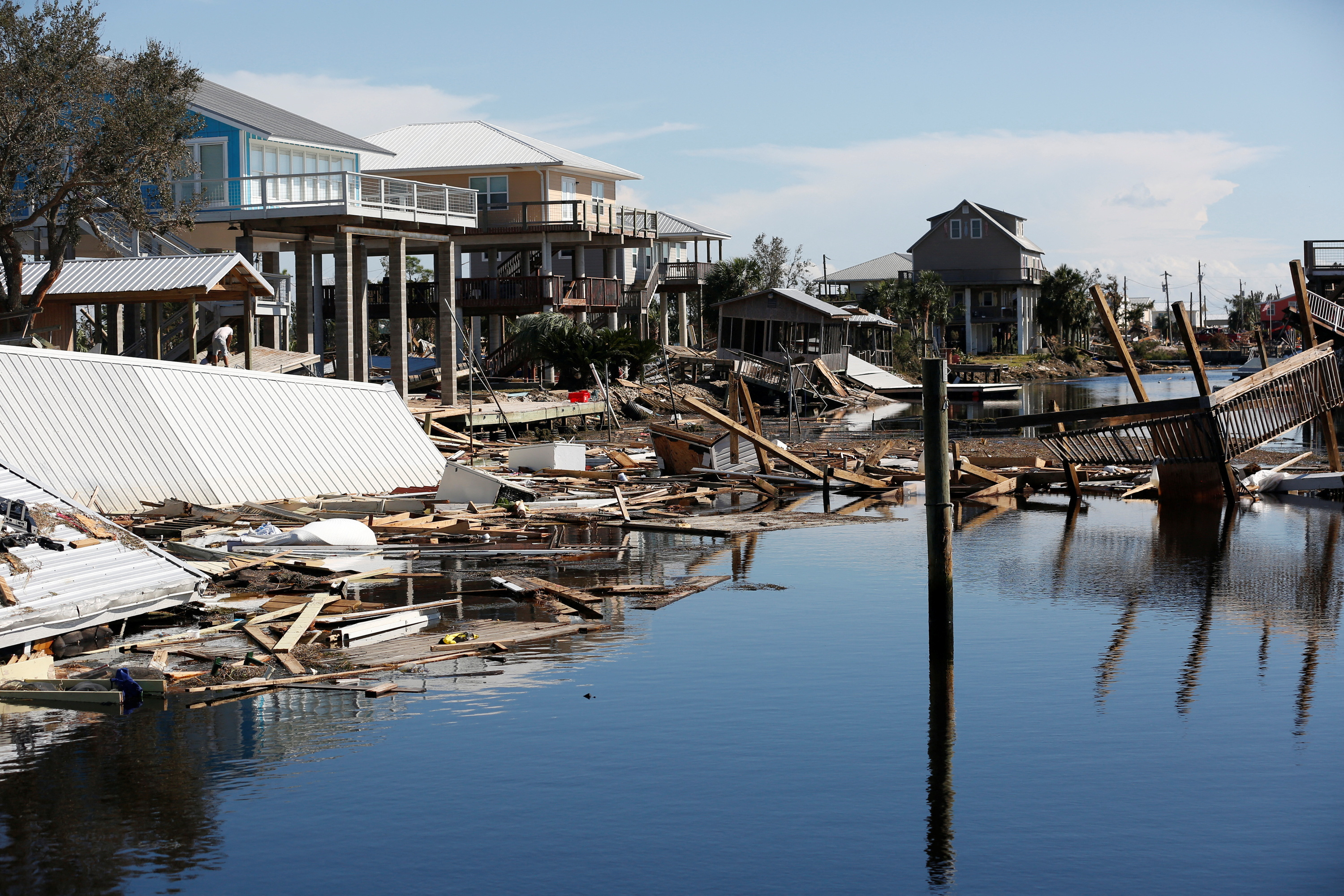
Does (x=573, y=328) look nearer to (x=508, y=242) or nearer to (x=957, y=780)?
(x=508, y=242)

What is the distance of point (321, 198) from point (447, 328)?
586 centimetres

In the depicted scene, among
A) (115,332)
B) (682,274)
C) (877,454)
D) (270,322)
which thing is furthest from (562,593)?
(682,274)

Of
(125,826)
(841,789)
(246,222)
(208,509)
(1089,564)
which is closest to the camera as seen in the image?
(125,826)

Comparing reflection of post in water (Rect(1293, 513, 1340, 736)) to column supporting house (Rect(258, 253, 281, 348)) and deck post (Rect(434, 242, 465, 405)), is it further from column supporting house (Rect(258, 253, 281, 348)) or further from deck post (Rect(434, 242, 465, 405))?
column supporting house (Rect(258, 253, 281, 348))

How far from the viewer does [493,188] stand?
64875mm

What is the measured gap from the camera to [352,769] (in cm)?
1089

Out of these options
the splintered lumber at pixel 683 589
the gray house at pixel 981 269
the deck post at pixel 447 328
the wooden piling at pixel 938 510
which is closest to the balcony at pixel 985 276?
the gray house at pixel 981 269

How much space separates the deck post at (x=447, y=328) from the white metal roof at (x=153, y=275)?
10667 mm

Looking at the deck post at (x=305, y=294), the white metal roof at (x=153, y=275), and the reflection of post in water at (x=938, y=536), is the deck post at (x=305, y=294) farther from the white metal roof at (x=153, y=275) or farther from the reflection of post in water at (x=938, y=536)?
the reflection of post in water at (x=938, y=536)

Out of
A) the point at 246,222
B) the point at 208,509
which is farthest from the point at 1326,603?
the point at 246,222

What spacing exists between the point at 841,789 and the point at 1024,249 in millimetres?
109259

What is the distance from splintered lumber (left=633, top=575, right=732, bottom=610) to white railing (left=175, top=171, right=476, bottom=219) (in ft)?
76.8

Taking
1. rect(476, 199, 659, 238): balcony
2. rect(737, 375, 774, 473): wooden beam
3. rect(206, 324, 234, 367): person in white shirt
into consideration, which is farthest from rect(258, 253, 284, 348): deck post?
rect(737, 375, 774, 473): wooden beam

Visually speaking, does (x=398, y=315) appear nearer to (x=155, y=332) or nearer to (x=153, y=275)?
(x=155, y=332)
